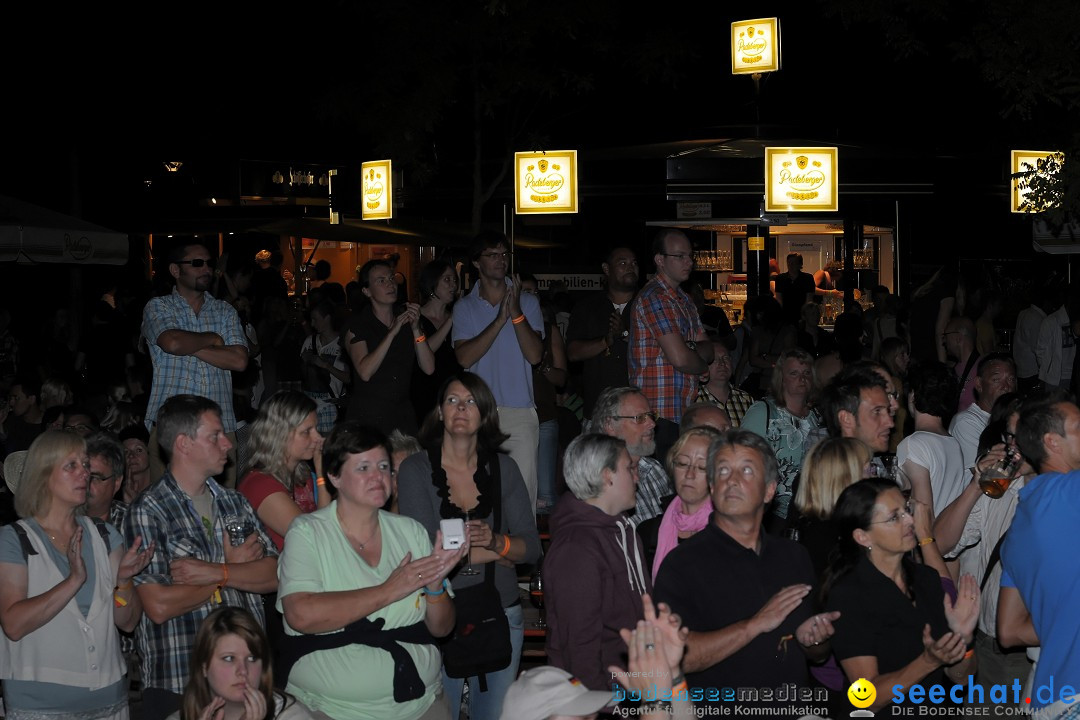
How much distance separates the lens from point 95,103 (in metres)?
21.3

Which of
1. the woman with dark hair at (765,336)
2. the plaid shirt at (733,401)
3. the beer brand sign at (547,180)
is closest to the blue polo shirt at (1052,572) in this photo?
the plaid shirt at (733,401)

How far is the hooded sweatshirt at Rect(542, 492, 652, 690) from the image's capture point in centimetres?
488

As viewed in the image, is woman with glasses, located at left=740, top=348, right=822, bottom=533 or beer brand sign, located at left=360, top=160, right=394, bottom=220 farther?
beer brand sign, located at left=360, top=160, right=394, bottom=220

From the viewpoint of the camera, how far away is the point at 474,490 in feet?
18.9

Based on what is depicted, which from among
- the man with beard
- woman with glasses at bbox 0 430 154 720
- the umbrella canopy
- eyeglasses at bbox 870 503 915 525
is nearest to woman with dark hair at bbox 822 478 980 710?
eyeglasses at bbox 870 503 915 525

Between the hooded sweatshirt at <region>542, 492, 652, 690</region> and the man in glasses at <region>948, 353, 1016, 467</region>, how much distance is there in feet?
10.7

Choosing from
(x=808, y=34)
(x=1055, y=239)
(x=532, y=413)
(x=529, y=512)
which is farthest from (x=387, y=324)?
(x=808, y=34)

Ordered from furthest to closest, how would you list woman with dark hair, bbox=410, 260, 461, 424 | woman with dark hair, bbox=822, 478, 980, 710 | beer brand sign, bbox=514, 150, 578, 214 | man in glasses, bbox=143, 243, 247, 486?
beer brand sign, bbox=514, 150, 578, 214, woman with dark hair, bbox=410, 260, 461, 424, man in glasses, bbox=143, 243, 247, 486, woman with dark hair, bbox=822, 478, 980, 710

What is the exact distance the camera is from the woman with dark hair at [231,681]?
14.7 feet

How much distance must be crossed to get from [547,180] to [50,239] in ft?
24.9

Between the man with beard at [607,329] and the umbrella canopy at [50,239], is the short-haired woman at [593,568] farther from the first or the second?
the umbrella canopy at [50,239]

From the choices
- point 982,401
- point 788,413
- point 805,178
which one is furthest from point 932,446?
point 805,178

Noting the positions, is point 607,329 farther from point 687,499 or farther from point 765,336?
point 765,336

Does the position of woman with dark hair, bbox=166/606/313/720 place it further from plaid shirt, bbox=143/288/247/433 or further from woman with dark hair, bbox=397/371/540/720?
plaid shirt, bbox=143/288/247/433
